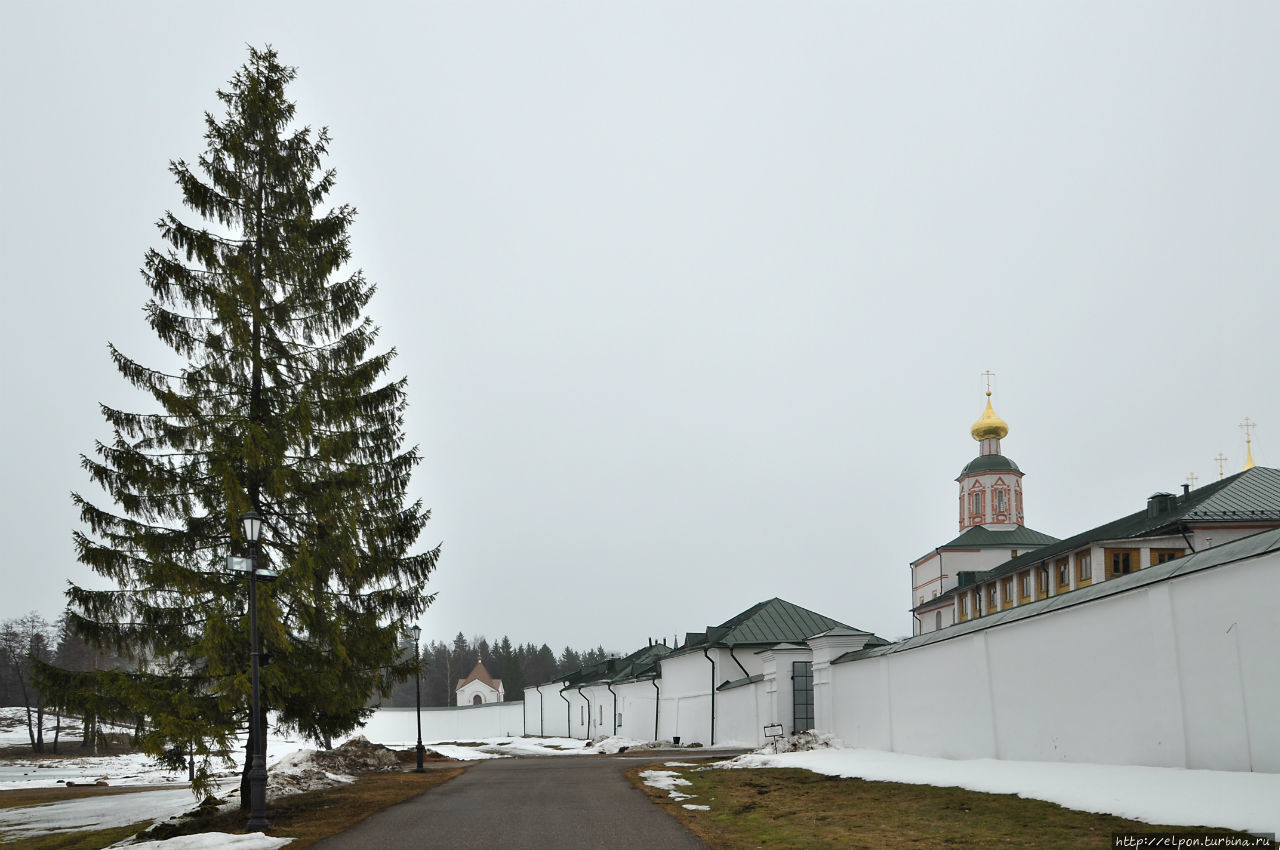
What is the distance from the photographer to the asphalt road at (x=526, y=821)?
33.2 feet

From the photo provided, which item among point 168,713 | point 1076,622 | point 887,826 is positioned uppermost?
point 1076,622

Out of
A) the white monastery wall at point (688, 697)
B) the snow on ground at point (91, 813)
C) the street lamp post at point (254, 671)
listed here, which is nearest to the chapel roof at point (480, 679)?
the white monastery wall at point (688, 697)

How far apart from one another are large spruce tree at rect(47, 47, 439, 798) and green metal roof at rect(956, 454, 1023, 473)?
194 ft

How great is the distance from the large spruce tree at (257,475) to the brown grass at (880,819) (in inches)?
236

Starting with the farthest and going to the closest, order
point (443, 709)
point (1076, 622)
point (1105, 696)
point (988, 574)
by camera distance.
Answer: point (443, 709) < point (988, 574) < point (1076, 622) < point (1105, 696)

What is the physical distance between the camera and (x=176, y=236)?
15992 mm

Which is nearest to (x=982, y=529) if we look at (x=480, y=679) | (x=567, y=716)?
(x=567, y=716)

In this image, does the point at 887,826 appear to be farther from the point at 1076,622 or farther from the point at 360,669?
the point at 360,669

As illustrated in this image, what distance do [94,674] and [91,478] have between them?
10.0 ft

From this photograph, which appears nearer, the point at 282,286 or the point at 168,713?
the point at 168,713

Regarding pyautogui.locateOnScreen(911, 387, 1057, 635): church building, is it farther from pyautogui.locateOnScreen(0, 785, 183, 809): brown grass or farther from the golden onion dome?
pyautogui.locateOnScreen(0, 785, 183, 809): brown grass

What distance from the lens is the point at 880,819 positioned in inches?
438

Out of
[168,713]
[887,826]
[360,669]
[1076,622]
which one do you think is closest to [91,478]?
[168,713]

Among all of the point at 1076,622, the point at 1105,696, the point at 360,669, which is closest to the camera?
the point at 1105,696
